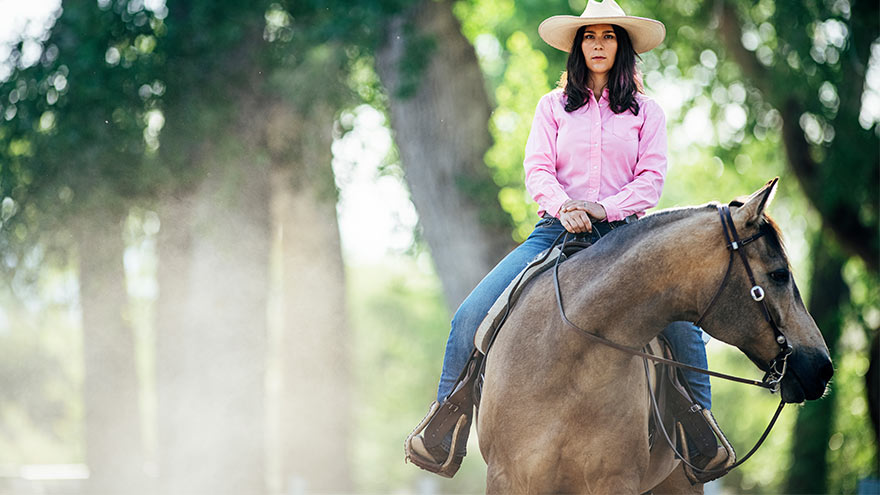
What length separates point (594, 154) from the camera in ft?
15.8

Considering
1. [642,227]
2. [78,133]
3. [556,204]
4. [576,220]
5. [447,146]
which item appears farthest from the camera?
[78,133]

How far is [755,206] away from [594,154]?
3.10ft

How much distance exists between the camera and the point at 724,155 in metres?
15.7

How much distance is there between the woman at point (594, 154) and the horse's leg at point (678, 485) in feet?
1.18

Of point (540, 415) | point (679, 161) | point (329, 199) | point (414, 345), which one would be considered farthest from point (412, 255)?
point (414, 345)

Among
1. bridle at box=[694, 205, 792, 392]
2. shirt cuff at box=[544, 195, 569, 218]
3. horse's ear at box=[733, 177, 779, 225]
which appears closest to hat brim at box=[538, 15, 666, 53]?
shirt cuff at box=[544, 195, 569, 218]

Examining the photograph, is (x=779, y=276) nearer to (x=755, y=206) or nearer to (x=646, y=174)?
(x=755, y=206)

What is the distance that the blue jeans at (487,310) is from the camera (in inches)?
188

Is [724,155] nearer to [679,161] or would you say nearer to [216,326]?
[679,161]

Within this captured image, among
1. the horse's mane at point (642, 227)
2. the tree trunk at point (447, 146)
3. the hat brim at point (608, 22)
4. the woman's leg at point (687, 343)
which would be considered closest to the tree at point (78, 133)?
the tree trunk at point (447, 146)

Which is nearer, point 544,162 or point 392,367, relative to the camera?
point 544,162

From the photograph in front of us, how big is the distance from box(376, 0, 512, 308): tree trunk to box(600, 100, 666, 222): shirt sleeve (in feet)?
21.6

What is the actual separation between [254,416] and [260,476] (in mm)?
845

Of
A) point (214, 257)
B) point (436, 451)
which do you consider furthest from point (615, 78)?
point (214, 257)
